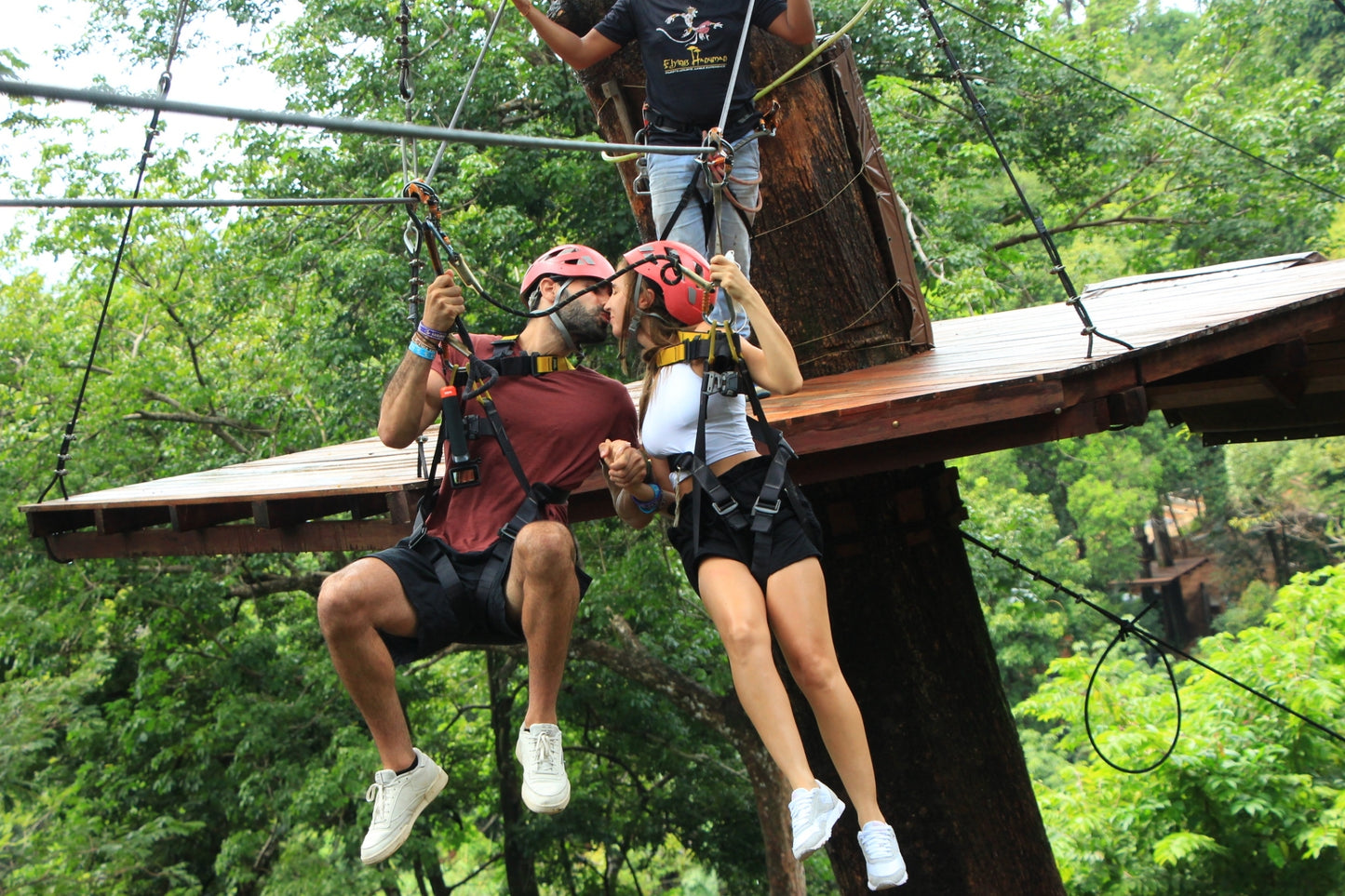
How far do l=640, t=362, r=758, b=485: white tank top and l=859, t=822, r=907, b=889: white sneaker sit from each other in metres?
1.00

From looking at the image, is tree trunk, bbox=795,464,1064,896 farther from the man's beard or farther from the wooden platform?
the man's beard

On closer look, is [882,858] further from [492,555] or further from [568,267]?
[568,267]

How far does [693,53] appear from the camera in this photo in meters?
4.34

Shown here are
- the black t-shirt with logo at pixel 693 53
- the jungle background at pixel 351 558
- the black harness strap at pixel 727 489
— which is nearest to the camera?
the black harness strap at pixel 727 489

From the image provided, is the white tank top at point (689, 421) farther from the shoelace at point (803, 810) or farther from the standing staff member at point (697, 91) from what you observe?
the standing staff member at point (697, 91)

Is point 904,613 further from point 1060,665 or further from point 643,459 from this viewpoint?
point 1060,665

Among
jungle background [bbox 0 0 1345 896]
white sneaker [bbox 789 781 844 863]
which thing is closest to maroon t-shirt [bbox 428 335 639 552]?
white sneaker [bbox 789 781 844 863]

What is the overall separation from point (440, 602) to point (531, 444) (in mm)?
512

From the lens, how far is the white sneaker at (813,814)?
2.76m

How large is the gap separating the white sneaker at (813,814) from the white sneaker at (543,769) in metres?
0.64

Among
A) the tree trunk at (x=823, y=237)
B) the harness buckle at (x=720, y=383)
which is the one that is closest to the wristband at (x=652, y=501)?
the harness buckle at (x=720, y=383)

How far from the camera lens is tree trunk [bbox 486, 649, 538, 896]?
1351 cm

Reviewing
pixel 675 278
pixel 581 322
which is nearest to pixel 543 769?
pixel 581 322

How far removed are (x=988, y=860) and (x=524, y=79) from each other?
326 inches
